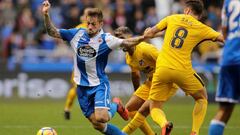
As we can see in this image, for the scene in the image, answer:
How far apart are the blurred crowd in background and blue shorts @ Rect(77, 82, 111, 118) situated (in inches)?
405

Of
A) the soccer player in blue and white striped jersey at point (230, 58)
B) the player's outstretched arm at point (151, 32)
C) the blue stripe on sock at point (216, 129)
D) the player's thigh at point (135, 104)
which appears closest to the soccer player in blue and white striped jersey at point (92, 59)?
the player's outstretched arm at point (151, 32)

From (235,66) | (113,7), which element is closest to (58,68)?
(113,7)

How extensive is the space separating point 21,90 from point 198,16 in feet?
32.7

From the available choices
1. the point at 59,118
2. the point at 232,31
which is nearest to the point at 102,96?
the point at 232,31

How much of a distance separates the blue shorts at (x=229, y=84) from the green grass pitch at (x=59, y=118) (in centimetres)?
389

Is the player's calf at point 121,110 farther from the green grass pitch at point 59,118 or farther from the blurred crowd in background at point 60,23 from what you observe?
the blurred crowd in background at point 60,23

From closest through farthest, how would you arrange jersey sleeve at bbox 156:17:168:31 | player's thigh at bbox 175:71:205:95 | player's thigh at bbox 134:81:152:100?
jersey sleeve at bbox 156:17:168:31 < player's thigh at bbox 175:71:205:95 < player's thigh at bbox 134:81:152:100

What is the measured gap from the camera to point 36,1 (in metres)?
23.5

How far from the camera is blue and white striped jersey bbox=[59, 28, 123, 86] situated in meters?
10.4

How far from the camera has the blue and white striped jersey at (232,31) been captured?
29.3 ft

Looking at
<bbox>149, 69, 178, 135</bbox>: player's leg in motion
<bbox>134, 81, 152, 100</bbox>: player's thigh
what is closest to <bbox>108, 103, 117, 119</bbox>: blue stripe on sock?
<bbox>149, 69, 178, 135</bbox>: player's leg in motion

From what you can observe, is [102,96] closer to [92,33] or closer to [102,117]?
[102,117]

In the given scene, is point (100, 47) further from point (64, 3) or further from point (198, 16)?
point (64, 3)

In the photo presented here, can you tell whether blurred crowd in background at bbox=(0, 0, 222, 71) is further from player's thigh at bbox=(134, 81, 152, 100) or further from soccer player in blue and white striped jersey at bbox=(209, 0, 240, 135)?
soccer player in blue and white striped jersey at bbox=(209, 0, 240, 135)
